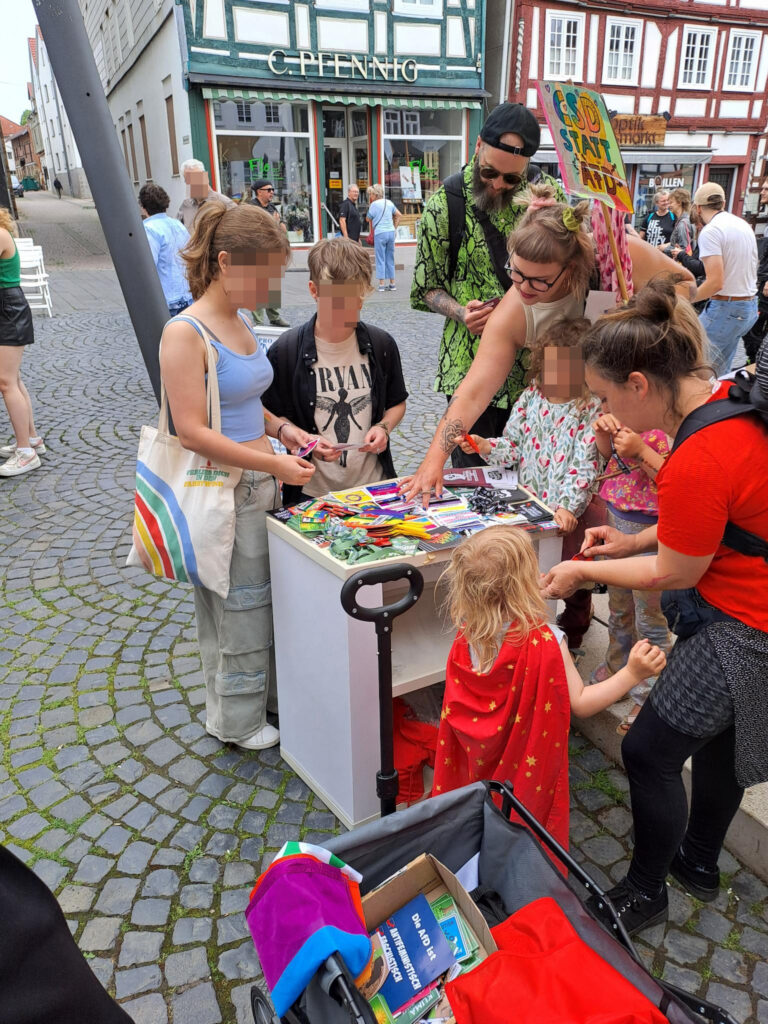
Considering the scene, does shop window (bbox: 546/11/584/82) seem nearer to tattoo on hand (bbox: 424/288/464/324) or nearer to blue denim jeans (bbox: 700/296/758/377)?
blue denim jeans (bbox: 700/296/758/377)

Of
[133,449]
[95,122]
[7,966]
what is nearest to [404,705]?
[7,966]

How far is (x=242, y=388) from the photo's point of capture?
94.3 inches

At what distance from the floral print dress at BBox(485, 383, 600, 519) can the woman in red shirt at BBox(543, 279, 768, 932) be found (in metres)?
0.58

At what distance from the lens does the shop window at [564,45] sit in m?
19.2

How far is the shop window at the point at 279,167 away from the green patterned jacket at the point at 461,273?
45.2ft

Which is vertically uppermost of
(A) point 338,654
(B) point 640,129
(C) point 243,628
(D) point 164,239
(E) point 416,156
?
(B) point 640,129

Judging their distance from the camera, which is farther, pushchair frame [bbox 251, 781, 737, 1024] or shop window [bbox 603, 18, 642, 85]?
shop window [bbox 603, 18, 642, 85]

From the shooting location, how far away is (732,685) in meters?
1.69

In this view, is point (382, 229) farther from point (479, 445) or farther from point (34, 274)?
point (479, 445)

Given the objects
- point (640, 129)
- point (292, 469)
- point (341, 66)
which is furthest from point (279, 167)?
point (292, 469)

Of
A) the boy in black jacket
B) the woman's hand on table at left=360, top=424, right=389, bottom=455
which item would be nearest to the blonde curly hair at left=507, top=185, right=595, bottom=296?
the boy in black jacket

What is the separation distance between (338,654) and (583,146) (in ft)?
5.45

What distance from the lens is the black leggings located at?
1846 millimetres

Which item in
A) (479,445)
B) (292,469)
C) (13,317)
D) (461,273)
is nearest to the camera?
(292,469)
